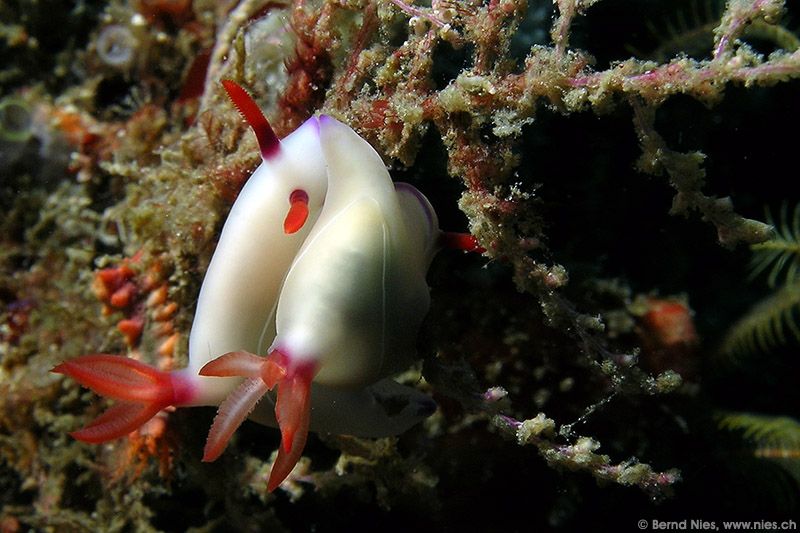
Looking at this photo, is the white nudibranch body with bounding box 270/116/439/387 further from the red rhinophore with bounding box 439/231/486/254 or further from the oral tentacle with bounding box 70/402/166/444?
the oral tentacle with bounding box 70/402/166/444

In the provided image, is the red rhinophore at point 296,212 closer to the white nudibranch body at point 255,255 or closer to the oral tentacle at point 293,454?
the white nudibranch body at point 255,255

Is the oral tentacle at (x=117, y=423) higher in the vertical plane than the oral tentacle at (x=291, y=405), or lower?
lower

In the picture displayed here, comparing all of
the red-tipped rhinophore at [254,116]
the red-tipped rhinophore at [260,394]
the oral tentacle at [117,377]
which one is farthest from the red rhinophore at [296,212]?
the oral tentacle at [117,377]

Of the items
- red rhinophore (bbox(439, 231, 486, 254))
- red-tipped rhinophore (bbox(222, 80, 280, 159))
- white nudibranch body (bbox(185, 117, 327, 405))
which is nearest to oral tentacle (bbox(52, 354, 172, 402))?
white nudibranch body (bbox(185, 117, 327, 405))

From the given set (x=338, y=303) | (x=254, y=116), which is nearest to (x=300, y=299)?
(x=338, y=303)

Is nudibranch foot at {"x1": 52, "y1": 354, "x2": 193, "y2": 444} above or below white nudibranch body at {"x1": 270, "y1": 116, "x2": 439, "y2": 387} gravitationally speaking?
below

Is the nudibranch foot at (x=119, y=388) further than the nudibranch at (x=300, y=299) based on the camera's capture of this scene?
Yes
